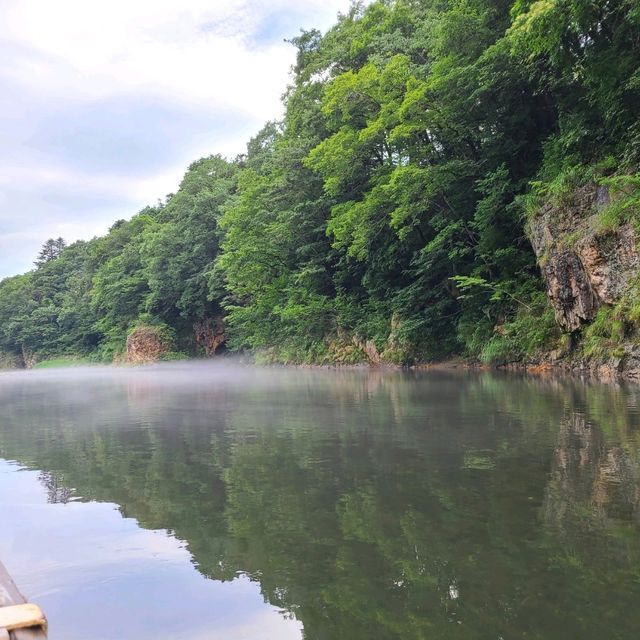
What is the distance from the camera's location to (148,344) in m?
50.9

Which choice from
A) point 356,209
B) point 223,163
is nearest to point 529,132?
point 356,209

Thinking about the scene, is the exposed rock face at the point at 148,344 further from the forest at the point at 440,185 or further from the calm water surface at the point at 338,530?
the calm water surface at the point at 338,530

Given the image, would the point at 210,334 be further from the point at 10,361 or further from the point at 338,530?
the point at 338,530

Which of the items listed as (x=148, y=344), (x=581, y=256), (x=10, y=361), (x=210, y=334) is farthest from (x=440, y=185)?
(x=10, y=361)

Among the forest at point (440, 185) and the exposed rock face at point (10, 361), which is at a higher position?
the forest at point (440, 185)

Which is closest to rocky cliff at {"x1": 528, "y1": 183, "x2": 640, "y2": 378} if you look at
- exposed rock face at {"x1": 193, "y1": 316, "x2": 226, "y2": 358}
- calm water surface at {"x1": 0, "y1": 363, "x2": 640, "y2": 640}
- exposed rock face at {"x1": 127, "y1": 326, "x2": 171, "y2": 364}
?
calm water surface at {"x1": 0, "y1": 363, "x2": 640, "y2": 640}

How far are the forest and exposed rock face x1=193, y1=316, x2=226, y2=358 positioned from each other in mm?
4730

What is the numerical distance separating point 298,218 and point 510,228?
43.8 ft

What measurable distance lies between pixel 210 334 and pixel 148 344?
5.90 metres

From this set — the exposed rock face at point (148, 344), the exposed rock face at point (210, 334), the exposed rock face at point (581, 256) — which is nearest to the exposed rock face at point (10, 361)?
the exposed rock face at point (148, 344)

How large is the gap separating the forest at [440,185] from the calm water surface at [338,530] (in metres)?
9.19

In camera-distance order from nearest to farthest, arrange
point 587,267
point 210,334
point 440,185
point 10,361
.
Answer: point 587,267 < point 440,185 < point 210,334 < point 10,361

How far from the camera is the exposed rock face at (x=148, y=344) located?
50.6 metres

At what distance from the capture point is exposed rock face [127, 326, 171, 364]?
166ft
